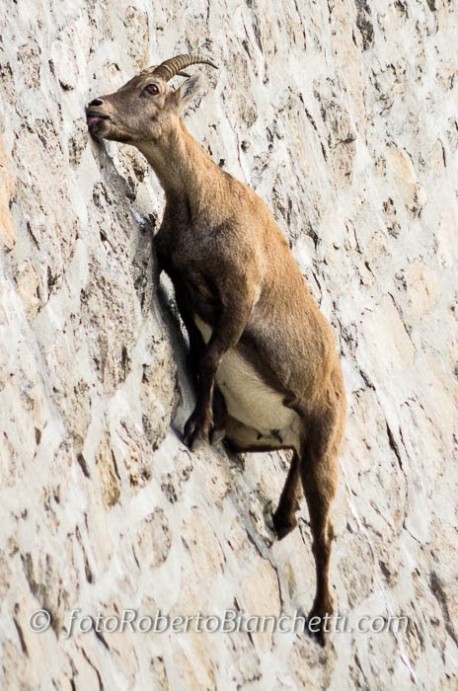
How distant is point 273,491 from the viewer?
18.5ft

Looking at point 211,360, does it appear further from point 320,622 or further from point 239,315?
point 320,622

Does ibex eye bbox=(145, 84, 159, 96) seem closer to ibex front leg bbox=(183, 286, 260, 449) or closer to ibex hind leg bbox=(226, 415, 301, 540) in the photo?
ibex front leg bbox=(183, 286, 260, 449)

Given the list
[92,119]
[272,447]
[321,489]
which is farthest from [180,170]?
[321,489]

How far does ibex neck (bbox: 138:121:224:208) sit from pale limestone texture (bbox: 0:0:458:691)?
0.36 ft

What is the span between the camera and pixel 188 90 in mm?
5262

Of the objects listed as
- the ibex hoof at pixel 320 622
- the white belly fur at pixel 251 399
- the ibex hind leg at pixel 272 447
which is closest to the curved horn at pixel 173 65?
the white belly fur at pixel 251 399

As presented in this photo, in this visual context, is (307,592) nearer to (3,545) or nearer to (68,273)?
(68,273)

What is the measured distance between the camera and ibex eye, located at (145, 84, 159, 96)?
16.6 ft

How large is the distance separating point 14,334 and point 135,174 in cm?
169

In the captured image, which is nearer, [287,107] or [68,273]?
[68,273]

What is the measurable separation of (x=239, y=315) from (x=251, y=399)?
49 centimetres

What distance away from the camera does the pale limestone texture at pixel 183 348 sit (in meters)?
3.75

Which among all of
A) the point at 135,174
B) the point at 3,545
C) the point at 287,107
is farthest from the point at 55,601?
the point at 287,107

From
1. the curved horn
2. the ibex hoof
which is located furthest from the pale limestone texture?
the curved horn
